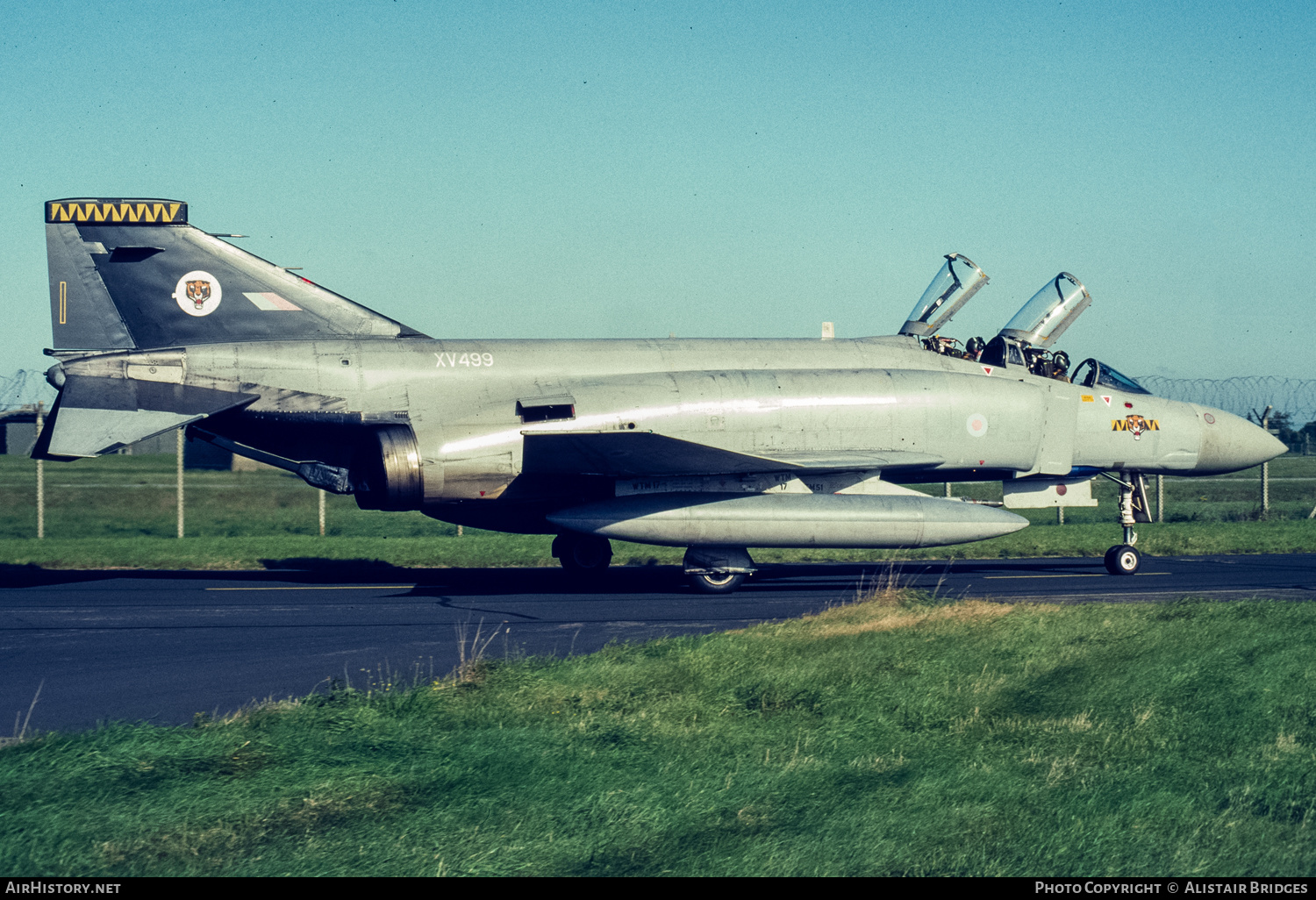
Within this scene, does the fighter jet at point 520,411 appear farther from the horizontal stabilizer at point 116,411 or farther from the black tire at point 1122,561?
the black tire at point 1122,561

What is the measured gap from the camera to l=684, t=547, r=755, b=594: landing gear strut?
583 inches

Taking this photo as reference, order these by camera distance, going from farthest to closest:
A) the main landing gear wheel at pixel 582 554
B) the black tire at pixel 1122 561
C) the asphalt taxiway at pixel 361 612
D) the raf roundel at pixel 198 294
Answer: the main landing gear wheel at pixel 582 554 → the black tire at pixel 1122 561 → the raf roundel at pixel 198 294 → the asphalt taxiway at pixel 361 612

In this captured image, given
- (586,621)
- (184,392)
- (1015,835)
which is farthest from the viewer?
(184,392)

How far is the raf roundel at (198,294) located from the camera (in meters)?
15.0

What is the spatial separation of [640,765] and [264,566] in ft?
45.7

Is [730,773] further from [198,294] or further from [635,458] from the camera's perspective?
[198,294]

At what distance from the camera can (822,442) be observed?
15.4 m

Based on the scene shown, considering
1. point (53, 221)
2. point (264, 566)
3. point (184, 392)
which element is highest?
point (53, 221)

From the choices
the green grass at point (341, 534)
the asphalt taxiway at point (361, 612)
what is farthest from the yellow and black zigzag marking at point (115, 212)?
the green grass at point (341, 534)

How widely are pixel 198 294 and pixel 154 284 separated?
0.59 meters

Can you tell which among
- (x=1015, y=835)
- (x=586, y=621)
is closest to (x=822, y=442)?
(x=586, y=621)

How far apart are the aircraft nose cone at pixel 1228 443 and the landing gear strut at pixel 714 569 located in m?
8.14

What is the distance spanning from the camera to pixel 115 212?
49.0 ft
